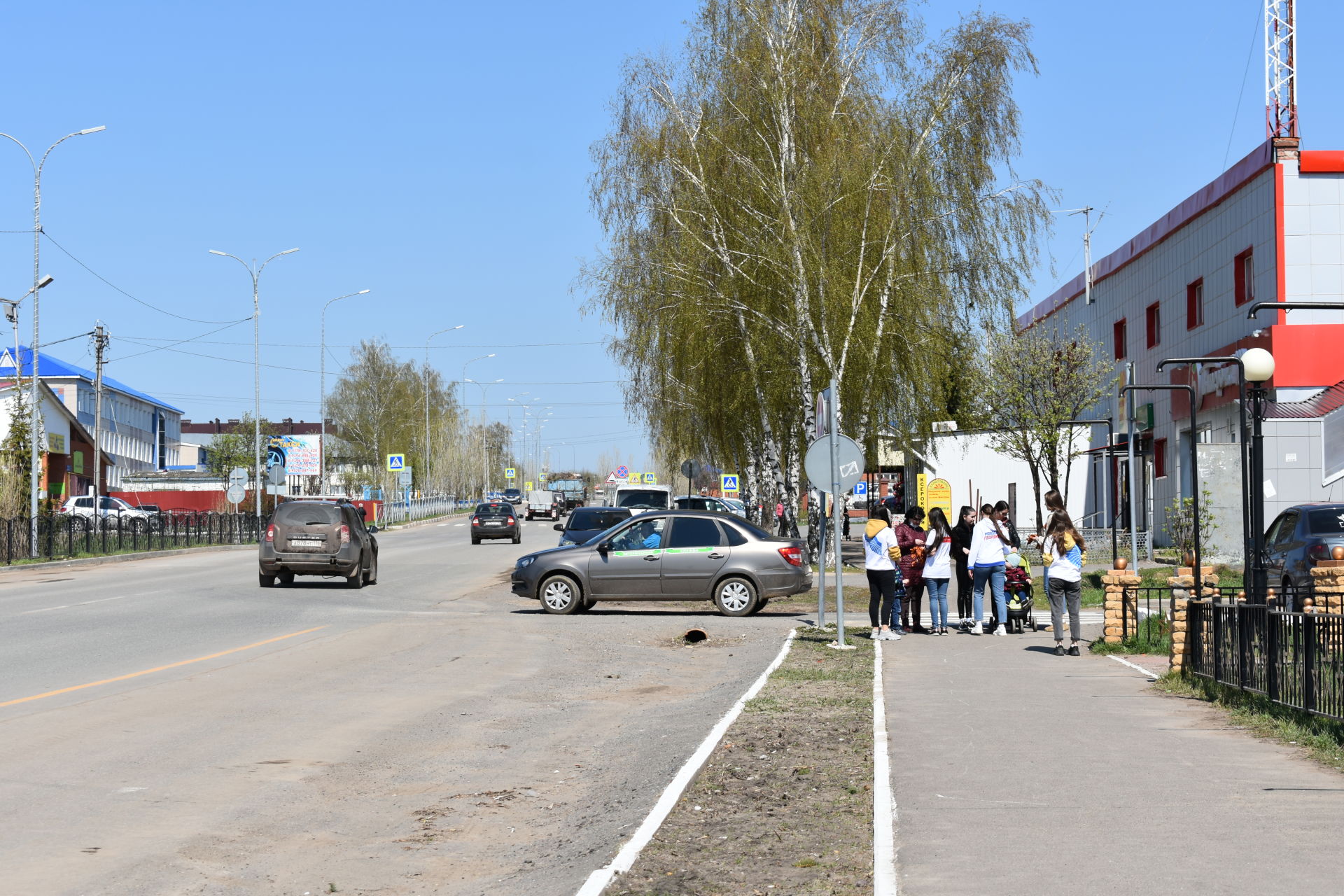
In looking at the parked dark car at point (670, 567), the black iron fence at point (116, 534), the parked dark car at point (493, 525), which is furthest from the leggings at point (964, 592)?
the parked dark car at point (493, 525)

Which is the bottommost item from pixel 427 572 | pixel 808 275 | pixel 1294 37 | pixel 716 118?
pixel 427 572

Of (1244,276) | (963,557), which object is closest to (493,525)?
(1244,276)

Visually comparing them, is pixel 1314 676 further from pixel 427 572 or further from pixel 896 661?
pixel 427 572

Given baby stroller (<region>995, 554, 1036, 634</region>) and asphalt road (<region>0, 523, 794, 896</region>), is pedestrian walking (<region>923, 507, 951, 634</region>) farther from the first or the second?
asphalt road (<region>0, 523, 794, 896</region>)

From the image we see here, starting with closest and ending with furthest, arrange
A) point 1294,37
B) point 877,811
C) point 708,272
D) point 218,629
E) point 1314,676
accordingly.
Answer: point 877,811
point 1314,676
point 218,629
point 708,272
point 1294,37

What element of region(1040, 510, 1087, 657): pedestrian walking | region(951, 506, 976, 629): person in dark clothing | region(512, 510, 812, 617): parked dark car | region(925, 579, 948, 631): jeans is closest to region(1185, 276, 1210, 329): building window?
region(951, 506, 976, 629): person in dark clothing

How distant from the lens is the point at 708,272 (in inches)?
1171

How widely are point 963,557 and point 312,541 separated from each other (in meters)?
13.3

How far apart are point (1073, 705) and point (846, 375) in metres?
17.4

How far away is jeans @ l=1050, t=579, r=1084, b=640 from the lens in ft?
52.6

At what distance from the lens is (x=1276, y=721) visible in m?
9.95

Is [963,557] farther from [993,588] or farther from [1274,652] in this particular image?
[1274,652]

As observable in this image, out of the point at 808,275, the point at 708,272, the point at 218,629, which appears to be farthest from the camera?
the point at 708,272

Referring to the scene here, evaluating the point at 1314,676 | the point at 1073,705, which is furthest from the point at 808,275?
the point at 1314,676
